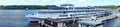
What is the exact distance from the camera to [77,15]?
1.75 m

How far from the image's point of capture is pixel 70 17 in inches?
67.4

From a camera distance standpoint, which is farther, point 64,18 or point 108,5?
point 108,5

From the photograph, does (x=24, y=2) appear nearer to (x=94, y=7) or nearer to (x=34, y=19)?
(x=34, y=19)

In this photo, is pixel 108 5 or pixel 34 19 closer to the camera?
pixel 34 19

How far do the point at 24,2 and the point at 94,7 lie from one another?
0.75m

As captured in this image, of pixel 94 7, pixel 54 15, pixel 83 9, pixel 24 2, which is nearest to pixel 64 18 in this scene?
pixel 54 15

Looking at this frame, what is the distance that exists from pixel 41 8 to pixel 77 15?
1.27 feet

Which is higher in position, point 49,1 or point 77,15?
point 49,1

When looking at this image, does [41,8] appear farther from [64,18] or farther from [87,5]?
[87,5]

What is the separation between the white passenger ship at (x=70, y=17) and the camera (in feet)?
5.52

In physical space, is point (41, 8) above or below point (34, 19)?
above

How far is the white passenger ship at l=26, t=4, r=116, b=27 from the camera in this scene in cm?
168

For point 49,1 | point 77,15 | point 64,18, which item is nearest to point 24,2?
point 49,1

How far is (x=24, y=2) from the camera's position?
5.80ft
